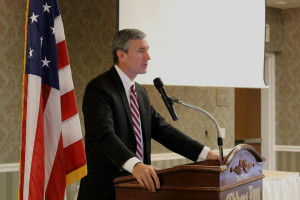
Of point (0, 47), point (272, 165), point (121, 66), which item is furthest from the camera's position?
point (272, 165)

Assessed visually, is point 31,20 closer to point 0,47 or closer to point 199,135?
point 0,47

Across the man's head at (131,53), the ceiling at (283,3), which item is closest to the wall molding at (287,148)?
the ceiling at (283,3)

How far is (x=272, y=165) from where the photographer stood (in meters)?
8.17

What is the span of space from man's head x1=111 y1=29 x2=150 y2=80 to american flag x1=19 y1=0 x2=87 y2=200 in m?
0.36

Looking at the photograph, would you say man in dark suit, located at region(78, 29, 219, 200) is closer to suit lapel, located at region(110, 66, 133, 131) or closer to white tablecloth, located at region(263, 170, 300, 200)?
Result: suit lapel, located at region(110, 66, 133, 131)

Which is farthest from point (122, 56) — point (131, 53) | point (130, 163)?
point (130, 163)

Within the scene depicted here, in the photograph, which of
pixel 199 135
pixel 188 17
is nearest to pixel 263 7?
pixel 188 17

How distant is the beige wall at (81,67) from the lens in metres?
4.29

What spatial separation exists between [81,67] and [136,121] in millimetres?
2233

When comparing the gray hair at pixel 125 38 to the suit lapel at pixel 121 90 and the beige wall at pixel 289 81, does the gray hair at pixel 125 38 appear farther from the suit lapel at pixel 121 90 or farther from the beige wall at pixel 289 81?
the beige wall at pixel 289 81

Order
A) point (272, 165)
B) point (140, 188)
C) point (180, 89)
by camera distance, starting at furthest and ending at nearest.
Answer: point (272, 165), point (180, 89), point (140, 188)

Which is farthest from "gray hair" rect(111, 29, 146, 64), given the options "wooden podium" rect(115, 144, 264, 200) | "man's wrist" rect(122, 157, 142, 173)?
"wooden podium" rect(115, 144, 264, 200)

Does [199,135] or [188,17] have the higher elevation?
[188,17]

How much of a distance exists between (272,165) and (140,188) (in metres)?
6.11
